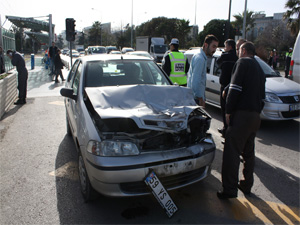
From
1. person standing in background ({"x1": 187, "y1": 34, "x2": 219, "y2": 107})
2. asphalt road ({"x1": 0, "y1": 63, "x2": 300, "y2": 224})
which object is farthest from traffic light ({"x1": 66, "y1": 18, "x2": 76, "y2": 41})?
person standing in background ({"x1": 187, "y1": 34, "x2": 219, "y2": 107})

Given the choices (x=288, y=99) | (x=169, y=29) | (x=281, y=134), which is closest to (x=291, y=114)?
(x=288, y=99)

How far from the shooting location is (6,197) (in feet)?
11.2

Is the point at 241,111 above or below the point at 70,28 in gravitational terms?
below

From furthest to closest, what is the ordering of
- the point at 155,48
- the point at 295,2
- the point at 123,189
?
the point at 155,48 → the point at 295,2 → the point at 123,189

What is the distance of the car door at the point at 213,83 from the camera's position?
753cm

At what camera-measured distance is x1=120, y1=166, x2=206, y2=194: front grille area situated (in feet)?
9.34

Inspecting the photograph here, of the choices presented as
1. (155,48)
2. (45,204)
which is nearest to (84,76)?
(45,204)

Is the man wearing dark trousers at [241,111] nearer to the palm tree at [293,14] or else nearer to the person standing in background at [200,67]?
the person standing in background at [200,67]

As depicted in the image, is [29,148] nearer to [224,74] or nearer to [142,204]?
[142,204]

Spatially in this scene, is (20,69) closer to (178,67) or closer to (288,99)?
(178,67)

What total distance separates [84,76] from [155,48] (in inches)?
995

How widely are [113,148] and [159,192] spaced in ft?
2.22

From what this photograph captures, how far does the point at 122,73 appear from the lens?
14.4ft

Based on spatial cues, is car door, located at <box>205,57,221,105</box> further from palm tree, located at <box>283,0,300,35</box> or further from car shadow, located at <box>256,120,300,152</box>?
palm tree, located at <box>283,0,300,35</box>
